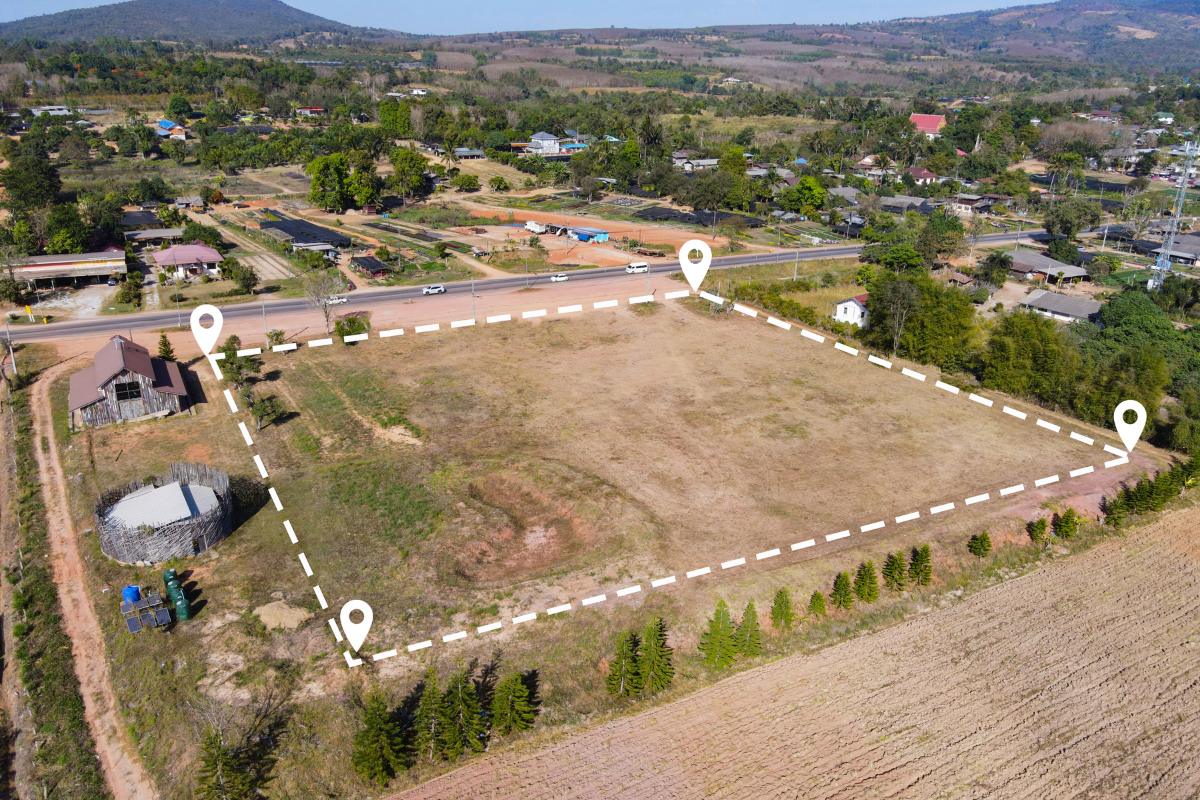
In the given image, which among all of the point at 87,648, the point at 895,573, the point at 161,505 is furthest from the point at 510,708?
the point at 161,505

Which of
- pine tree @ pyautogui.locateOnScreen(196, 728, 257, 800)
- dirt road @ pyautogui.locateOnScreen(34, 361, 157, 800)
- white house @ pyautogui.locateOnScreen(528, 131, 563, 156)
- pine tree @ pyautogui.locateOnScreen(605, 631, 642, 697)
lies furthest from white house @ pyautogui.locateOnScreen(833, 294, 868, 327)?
white house @ pyautogui.locateOnScreen(528, 131, 563, 156)

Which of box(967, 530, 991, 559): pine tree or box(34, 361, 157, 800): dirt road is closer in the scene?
box(34, 361, 157, 800): dirt road

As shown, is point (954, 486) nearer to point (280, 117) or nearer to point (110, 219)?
point (110, 219)

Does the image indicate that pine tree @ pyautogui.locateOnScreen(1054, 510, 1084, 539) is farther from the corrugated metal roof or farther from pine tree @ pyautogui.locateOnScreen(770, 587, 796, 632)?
the corrugated metal roof

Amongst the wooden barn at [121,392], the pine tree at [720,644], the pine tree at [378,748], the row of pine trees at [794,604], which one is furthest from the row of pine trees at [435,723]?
the wooden barn at [121,392]

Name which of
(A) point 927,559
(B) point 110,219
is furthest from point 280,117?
(A) point 927,559

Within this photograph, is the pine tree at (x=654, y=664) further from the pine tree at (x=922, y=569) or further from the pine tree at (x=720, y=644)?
the pine tree at (x=922, y=569)
